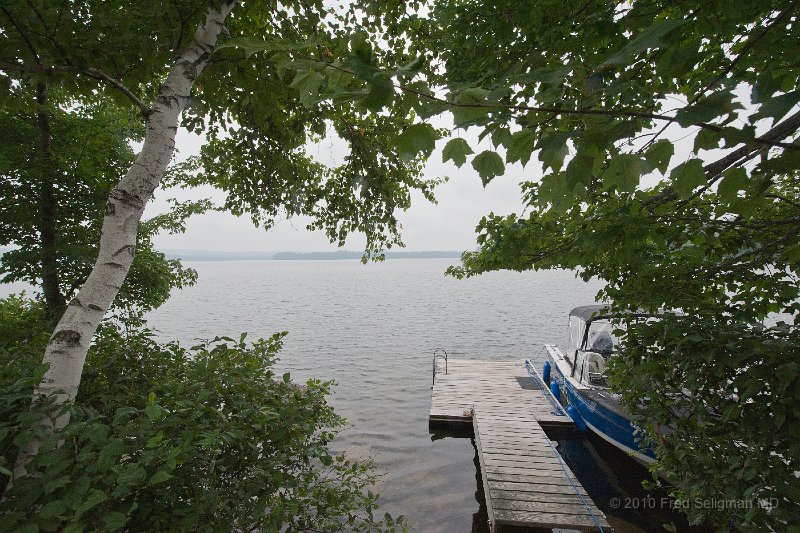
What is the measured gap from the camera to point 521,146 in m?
1.42

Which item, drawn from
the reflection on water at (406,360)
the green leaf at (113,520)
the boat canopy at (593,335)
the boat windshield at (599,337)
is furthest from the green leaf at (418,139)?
the boat windshield at (599,337)

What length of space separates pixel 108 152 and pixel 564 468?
10.7m

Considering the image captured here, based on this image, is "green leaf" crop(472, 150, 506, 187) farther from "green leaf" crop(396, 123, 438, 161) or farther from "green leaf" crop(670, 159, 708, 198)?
"green leaf" crop(670, 159, 708, 198)

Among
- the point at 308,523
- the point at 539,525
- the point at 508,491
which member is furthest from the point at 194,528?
the point at 508,491

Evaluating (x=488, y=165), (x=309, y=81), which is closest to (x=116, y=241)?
(x=309, y=81)

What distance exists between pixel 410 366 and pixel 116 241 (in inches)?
759

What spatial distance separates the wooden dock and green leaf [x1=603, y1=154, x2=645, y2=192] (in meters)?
6.66

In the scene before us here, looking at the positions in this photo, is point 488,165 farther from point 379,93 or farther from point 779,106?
point 779,106

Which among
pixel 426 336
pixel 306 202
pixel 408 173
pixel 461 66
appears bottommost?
pixel 426 336

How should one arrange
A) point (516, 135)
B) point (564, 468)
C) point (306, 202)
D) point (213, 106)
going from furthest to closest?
point (564, 468), point (306, 202), point (213, 106), point (516, 135)

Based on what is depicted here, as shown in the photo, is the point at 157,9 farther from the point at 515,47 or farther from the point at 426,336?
the point at 426,336

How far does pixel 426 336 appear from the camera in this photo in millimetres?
28938

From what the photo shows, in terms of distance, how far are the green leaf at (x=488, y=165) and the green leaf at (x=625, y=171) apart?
1.38ft

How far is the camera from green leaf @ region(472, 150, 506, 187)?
4.78 feet
